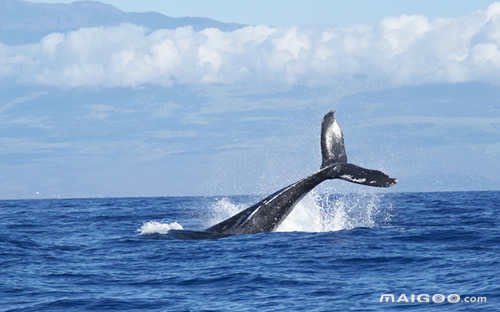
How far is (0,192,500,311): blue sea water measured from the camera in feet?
39.5

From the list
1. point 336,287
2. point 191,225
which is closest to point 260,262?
point 336,287

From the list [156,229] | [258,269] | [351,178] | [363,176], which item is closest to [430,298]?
[258,269]

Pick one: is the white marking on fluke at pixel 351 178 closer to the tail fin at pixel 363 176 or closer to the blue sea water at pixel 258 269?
the tail fin at pixel 363 176

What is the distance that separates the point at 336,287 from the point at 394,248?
15.4 feet

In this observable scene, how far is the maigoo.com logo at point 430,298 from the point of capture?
11.5 meters

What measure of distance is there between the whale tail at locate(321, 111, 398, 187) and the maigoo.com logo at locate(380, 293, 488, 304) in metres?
7.21

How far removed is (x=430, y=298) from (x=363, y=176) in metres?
7.54

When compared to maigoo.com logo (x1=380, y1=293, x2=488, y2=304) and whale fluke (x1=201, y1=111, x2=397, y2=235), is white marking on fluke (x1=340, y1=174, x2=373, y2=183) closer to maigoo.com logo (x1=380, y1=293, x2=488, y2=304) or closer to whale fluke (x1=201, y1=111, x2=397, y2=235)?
whale fluke (x1=201, y1=111, x2=397, y2=235)

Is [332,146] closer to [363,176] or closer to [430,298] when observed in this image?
[363,176]

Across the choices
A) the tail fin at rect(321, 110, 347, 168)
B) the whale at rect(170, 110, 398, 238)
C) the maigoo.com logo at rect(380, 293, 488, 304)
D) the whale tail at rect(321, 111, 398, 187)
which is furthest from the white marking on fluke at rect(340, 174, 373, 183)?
the maigoo.com logo at rect(380, 293, 488, 304)

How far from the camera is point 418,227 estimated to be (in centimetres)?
2272

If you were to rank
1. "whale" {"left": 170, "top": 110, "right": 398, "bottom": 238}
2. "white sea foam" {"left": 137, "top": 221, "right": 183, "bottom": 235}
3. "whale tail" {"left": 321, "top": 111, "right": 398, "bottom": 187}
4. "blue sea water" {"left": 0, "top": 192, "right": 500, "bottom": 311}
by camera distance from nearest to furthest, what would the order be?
"blue sea water" {"left": 0, "top": 192, "right": 500, "bottom": 311} → "whale tail" {"left": 321, "top": 111, "right": 398, "bottom": 187} → "whale" {"left": 170, "top": 110, "right": 398, "bottom": 238} → "white sea foam" {"left": 137, "top": 221, "right": 183, "bottom": 235}

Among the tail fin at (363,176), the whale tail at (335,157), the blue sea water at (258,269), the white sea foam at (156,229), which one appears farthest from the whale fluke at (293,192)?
the white sea foam at (156,229)

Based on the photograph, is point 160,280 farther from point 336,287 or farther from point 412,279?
point 412,279
